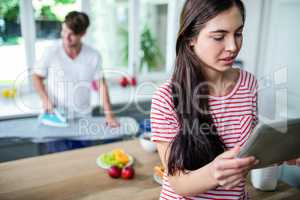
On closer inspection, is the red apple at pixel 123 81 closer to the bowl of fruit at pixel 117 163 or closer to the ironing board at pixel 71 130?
the ironing board at pixel 71 130

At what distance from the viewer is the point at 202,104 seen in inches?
32.4

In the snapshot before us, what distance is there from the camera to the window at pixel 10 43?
2504mm

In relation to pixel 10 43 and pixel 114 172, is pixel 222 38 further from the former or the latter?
pixel 10 43

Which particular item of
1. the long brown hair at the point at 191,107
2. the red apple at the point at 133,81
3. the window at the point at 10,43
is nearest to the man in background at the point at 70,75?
the window at the point at 10,43

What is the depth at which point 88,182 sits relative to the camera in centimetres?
119

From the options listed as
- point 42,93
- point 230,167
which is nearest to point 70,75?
point 42,93

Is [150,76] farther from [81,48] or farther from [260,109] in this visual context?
[260,109]

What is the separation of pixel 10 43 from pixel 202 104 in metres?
2.29

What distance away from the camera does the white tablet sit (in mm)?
621

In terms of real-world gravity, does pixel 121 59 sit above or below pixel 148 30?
below

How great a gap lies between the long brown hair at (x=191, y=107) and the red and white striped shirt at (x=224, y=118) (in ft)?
0.06

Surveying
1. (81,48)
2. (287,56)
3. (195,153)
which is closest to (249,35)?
(287,56)

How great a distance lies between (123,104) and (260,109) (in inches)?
73.6

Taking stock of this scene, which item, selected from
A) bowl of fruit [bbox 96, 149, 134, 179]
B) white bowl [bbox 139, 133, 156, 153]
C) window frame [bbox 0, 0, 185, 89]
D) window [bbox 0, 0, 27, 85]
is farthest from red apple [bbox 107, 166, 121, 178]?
window [bbox 0, 0, 27, 85]
